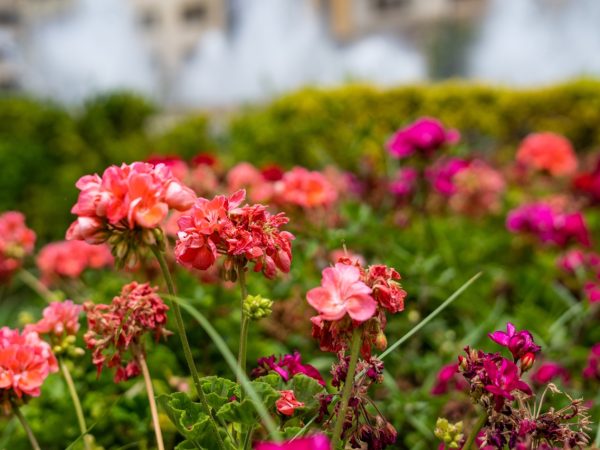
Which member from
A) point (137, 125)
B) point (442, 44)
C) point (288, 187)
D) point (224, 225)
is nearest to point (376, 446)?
point (224, 225)

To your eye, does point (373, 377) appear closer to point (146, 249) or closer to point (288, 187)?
point (146, 249)

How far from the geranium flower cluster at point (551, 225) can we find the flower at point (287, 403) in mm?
1537

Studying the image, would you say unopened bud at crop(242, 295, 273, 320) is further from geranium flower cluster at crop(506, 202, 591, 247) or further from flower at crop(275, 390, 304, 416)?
geranium flower cluster at crop(506, 202, 591, 247)

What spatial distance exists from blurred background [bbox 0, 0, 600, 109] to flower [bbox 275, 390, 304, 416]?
878 centimetres

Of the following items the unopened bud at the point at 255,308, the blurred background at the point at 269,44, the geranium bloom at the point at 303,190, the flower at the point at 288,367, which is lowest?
the blurred background at the point at 269,44

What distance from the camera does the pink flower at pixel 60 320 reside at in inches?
35.5

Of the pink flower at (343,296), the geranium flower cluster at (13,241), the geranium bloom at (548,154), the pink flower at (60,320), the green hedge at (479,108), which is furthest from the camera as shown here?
the green hedge at (479,108)

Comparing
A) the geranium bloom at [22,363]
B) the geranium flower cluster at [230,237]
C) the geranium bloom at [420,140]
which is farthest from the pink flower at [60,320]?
the geranium bloom at [420,140]

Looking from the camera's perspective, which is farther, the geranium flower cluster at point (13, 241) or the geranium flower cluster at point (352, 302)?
the geranium flower cluster at point (13, 241)

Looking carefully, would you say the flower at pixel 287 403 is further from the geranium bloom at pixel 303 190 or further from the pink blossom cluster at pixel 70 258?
the pink blossom cluster at pixel 70 258

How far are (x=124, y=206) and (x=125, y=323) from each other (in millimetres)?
219

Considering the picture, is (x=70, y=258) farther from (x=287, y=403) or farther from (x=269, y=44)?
(x=269, y=44)

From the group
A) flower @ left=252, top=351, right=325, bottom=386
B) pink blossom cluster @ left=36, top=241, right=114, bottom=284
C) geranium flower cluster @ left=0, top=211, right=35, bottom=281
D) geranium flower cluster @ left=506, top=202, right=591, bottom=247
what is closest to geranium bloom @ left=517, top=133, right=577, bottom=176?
geranium flower cluster @ left=506, top=202, right=591, bottom=247

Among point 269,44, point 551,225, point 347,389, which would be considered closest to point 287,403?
point 347,389
